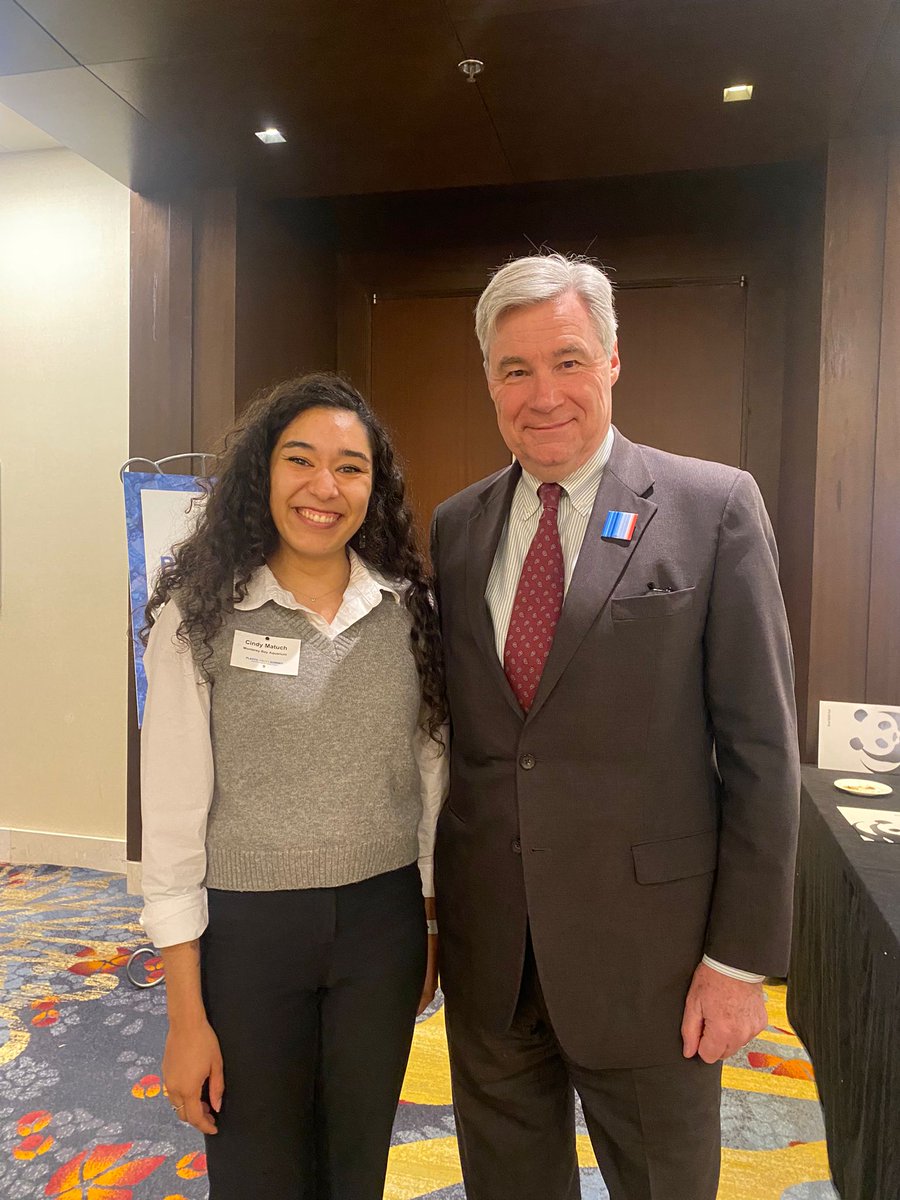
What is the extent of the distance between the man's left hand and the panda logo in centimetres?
164

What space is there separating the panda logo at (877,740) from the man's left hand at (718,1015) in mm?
1643

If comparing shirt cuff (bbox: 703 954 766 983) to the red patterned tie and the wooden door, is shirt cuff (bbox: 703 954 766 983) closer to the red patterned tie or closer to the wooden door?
the red patterned tie

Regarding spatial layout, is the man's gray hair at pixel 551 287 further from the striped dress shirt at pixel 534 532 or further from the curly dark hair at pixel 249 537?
the curly dark hair at pixel 249 537

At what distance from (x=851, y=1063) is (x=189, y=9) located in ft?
9.56

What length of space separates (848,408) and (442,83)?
1591 mm

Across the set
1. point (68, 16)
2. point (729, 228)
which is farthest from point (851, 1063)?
point (68, 16)

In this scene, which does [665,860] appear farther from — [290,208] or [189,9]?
[290,208]

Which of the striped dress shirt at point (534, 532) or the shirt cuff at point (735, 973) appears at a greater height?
the striped dress shirt at point (534, 532)

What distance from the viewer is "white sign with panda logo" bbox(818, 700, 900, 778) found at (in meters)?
2.59

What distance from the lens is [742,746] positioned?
1.21m

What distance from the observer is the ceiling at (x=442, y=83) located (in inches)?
79.3

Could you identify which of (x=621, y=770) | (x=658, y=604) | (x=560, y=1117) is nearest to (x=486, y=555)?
(x=658, y=604)

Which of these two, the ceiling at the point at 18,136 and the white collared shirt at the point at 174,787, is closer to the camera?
the white collared shirt at the point at 174,787

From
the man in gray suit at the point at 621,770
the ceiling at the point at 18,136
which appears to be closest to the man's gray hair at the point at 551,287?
the man in gray suit at the point at 621,770
